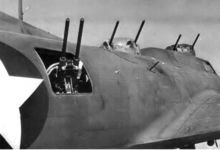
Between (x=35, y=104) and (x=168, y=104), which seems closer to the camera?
(x=35, y=104)

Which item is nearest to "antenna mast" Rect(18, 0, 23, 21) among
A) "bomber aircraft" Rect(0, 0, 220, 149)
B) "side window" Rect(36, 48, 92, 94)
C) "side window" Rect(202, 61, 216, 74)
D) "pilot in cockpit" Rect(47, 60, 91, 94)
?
"bomber aircraft" Rect(0, 0, 220, 149)

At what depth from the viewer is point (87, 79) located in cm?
497

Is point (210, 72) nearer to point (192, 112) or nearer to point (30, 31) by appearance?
point (192, 112)

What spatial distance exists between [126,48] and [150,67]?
1534mm

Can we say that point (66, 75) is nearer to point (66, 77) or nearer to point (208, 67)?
point (66, 77)

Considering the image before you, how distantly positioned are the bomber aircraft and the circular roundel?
0.04 feet

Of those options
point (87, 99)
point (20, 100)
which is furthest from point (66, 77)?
point (20, 100)

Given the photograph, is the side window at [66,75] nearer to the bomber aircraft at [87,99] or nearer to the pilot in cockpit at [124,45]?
the bomber aircraft at [87,99]

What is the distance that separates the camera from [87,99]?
15.5ft

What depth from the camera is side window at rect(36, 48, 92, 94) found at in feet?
14.7

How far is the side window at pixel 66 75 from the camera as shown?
4.47 m

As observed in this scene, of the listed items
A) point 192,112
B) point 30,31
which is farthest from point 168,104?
point 30,31

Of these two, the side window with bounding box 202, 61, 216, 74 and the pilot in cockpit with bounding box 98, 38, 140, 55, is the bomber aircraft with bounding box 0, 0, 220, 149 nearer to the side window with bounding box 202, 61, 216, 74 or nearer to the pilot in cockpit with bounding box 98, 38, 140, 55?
the pilot in cockpit with bounding box 98, 38, 140, 55

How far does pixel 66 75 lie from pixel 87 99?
0.50 m
